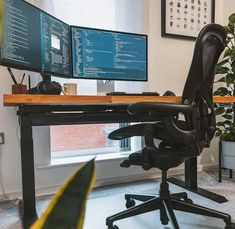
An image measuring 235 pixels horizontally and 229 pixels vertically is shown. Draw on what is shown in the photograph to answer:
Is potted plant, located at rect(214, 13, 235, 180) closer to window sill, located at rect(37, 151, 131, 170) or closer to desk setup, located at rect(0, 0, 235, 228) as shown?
desk setup, located at rect(0, 0, 235, 228)

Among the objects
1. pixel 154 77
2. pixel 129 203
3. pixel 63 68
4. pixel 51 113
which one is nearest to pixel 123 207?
pixel 129 203

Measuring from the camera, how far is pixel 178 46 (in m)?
2.54

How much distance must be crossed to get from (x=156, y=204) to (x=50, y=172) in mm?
991

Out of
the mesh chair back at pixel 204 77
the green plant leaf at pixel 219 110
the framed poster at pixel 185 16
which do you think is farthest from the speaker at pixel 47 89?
the green plant leaf at pixel 219 110

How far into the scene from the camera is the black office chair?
3.76 ft

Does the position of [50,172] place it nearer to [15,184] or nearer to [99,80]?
[15,184]

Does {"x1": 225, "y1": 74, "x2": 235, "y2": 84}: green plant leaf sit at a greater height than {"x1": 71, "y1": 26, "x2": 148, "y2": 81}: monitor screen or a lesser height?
lesser

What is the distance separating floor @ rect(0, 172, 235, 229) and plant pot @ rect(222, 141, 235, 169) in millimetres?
142

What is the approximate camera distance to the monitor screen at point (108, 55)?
5.85ft

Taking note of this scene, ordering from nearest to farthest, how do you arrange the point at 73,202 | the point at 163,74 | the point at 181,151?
the point at 73,202 → the point at 181,151 → the point at 163,74

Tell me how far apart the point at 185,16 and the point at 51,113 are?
1778 mm

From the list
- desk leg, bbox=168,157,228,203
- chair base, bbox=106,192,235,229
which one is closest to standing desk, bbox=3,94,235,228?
desk leg, bbox=168,157,228,203

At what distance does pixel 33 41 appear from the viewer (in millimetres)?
1398

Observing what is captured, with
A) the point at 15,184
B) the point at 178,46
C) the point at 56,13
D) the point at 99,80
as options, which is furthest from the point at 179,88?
the point at 15,184
